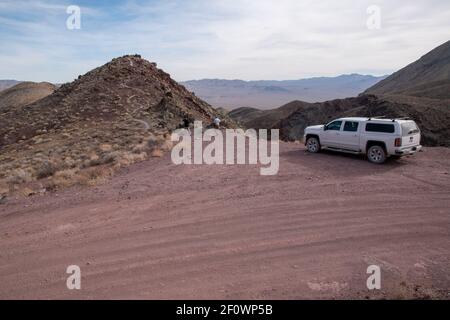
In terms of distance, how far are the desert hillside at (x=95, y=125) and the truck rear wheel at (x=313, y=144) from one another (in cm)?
629

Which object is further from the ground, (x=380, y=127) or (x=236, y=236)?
(x=380, y=127)

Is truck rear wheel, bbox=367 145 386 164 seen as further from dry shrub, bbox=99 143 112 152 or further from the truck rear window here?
dry shrub, bbox=99 143 112 152

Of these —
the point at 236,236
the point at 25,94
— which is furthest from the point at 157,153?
the point at 25,94

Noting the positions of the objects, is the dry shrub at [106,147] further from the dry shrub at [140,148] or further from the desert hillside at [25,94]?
the desert hillside at [25,94]

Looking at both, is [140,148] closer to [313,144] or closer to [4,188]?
[4,188]

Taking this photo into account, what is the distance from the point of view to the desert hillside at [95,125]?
56.4ft

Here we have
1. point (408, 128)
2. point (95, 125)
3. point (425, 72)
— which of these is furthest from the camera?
point (425, 72)

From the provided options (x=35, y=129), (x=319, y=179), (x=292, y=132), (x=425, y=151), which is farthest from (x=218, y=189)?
(x=292, y=132)

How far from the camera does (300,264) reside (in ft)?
25.2

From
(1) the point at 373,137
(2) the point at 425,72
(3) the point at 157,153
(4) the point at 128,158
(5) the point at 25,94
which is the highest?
(2) the point at 425,72

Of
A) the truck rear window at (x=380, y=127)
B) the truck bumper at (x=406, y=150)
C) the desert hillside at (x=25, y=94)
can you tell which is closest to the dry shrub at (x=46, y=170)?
the truck rear window at (x=380, y=127)

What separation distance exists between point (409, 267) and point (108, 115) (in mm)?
30748

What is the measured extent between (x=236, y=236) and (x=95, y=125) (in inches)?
1026

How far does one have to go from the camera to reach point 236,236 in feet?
29.7
